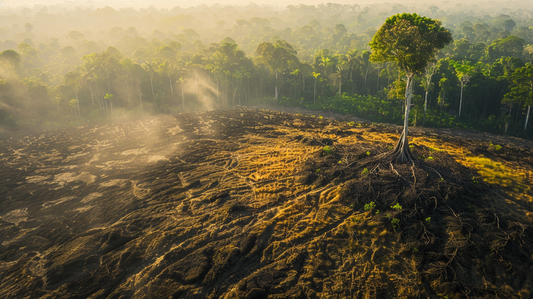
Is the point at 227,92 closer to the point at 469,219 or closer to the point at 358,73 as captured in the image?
the point at 358,73

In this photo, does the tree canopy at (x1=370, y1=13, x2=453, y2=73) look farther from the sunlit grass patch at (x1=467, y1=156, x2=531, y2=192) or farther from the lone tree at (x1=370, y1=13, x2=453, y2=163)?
the sunlit grass patch at (x1=467, y1=156, x2=531, y2=192)

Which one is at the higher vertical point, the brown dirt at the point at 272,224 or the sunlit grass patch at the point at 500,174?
the sunlit grass patch at the point at 500,174

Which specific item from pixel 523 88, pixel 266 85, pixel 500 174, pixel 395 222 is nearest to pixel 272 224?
pixel 395 222

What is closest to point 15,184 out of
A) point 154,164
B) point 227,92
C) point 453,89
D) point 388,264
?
point 154,164

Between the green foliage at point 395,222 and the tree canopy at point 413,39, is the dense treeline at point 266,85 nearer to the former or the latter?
the tree canopy at point 413,39

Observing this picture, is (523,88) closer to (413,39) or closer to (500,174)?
(500,174)

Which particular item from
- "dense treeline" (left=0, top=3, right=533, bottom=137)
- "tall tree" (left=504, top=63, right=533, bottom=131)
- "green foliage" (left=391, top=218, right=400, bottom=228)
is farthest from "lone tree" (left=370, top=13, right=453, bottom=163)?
"tall tree" (left=504, top=63, right=533, bottom=131)

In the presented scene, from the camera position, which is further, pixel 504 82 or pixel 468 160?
pixel 504 82

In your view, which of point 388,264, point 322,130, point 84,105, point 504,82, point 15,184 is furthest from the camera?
point 84,105

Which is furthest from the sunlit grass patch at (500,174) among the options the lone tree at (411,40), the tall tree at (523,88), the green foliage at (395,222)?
the tall tree at (523,88)
